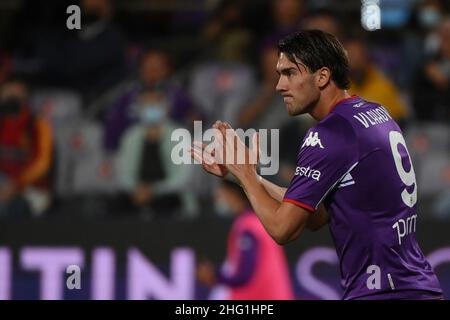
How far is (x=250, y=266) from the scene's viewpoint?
24.1 ft

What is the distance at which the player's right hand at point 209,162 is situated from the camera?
14.1ft

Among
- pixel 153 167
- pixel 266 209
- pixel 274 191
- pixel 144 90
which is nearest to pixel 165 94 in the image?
pixel 144 90

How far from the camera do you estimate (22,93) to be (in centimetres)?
834

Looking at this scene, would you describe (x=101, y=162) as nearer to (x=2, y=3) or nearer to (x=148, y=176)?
(x=148, y=176)

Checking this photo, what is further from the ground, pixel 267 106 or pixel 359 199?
pixel 267 106

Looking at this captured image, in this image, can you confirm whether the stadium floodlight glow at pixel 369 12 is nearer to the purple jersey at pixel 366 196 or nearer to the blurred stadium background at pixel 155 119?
the blurred stadium background at pixel 155 119

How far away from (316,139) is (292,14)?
4.86 m

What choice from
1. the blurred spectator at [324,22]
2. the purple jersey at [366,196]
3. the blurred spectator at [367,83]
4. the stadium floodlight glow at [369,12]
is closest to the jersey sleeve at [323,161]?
the purple jersey at [366,196]

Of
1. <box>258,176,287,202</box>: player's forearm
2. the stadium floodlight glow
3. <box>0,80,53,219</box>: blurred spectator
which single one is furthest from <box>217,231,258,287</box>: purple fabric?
<box>258,176,287,202</box>: player's forearm

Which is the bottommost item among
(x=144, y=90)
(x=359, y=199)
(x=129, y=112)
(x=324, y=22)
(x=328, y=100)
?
(x=359, y=199)

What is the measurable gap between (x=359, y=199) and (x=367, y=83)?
4005 mm

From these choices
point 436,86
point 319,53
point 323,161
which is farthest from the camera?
point 436,86

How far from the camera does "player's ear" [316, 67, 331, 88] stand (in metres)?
4.08

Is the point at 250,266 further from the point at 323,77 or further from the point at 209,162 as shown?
the point at 323,77
